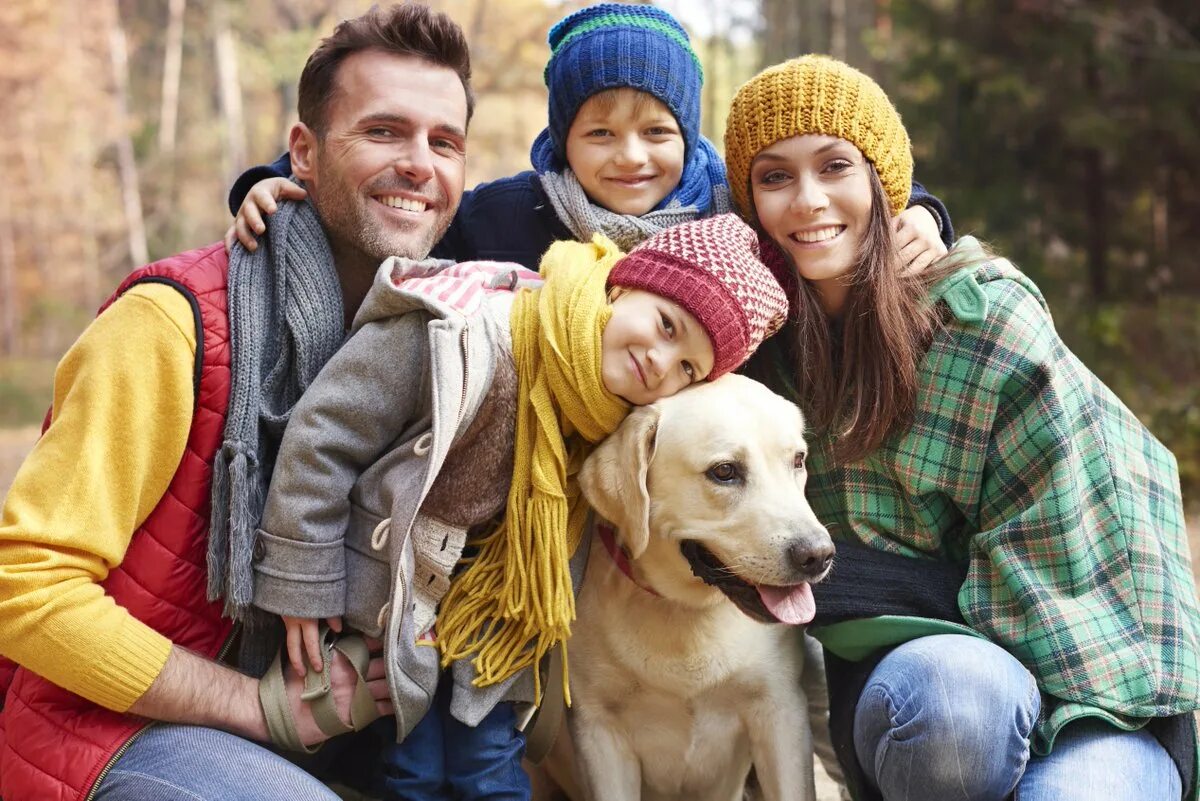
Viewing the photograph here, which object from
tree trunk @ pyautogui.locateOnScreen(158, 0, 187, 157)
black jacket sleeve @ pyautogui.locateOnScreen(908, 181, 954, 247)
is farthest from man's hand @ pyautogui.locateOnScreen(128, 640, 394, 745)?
tree trunk @ pyautogui.locateOnScreen(158, 0, 187, 157)

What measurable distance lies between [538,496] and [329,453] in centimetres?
43

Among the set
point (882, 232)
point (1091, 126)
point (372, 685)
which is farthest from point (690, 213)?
point (1091, 126)

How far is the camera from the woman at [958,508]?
85.0 inches

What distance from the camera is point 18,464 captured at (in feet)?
34.5

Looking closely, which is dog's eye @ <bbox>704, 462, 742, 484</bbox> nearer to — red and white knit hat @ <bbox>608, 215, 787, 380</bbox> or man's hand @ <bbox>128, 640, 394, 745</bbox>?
red and white knit hat @ <bbox>608, 215, 787, 380</bbox>

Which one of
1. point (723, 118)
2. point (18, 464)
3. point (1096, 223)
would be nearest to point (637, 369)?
point (1096, 223)

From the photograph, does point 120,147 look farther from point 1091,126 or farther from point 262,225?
point 262,225

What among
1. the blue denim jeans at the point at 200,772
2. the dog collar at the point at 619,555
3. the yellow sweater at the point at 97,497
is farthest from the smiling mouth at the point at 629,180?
the blue denim jeans at the point at 200,772

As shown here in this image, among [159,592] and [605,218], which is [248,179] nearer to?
[605,218]

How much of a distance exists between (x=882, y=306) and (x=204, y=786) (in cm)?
171

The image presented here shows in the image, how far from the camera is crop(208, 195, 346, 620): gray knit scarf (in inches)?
83.0

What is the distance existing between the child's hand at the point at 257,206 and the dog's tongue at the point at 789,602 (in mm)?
1375

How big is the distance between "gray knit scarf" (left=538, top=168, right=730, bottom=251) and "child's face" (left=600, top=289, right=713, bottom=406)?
504mm

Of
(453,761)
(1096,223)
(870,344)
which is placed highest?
(870,344)
